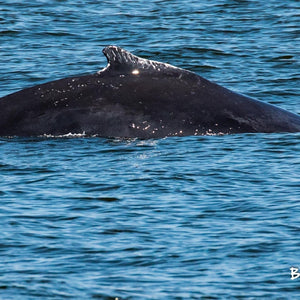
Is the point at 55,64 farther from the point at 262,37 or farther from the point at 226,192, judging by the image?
the point at 226,192

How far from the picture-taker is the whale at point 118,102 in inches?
639

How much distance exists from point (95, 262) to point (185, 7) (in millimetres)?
22029

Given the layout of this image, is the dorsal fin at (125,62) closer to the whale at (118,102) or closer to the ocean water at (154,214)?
the whale at (118,102)

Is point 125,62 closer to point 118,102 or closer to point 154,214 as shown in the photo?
point 118,102

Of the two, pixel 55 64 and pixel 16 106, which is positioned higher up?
pixel 16 106

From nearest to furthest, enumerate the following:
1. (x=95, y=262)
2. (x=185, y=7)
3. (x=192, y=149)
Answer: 1. (x=95, y=262)
2. (x=192, y=149)
3. (x=185, y=7)

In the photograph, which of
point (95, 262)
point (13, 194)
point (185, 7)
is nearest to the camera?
point (95, 262)

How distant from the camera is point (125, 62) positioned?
53.0 ft

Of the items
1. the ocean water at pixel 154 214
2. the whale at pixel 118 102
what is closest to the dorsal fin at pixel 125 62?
the whale at pixel 118 102

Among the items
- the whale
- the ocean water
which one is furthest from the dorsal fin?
the ocean water

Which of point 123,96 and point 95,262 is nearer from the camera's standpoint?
point 95,262

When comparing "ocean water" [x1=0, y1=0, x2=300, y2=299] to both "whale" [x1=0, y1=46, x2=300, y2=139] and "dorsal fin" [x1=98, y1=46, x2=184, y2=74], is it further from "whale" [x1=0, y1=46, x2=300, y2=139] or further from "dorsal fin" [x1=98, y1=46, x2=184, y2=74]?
"dorsal fin" [x1=98, y1=46, x2=184, y2=74]

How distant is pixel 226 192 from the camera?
1406 cm

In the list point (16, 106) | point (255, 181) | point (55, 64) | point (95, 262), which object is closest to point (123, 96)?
point (16, 106)
